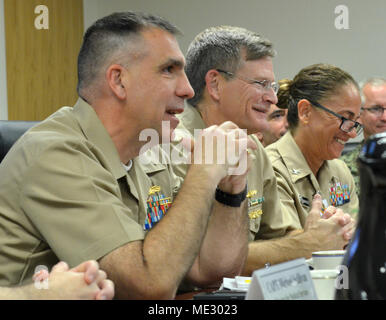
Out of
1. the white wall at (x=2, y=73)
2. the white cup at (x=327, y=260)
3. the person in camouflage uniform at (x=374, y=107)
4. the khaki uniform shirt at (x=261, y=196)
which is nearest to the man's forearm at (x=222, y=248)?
the white cup at (x=327, y=260)

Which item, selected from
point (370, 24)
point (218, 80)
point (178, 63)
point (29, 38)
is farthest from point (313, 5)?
point (178, 63)

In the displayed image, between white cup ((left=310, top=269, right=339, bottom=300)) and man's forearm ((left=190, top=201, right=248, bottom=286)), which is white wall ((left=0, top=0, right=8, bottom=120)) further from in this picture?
white cup ((left=310, top=269, right=339, bottom=300))

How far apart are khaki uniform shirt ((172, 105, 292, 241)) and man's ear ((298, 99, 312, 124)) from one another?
48cm

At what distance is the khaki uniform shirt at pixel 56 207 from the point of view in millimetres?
1287

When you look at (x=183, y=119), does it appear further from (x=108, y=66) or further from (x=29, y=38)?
(x=29, y=38)

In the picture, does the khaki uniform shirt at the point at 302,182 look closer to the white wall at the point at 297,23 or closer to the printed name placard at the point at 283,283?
the printed name placard at the point at 283,283

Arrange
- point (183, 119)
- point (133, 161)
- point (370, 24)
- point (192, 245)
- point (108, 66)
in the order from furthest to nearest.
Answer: point (370, 24) → point (183, 119) → point (133, 161) → point (108, 66) → point (192, 245)

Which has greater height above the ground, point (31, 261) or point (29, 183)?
point (29, 183)

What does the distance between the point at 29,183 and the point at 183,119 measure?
1.05 meters

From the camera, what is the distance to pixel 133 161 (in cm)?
177

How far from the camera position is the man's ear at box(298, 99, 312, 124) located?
2816mm

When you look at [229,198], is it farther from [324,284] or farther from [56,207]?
[324,284]

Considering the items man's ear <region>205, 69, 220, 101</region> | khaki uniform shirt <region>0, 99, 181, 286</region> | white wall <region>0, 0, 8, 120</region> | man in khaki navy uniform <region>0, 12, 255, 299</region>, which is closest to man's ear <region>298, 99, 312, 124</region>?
man's ear <region>205, 69, 220, 101</region>

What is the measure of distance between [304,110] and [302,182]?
363mm
